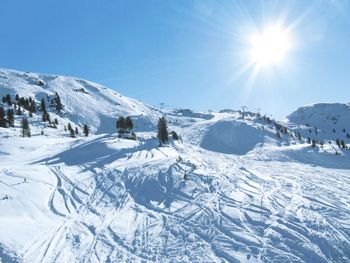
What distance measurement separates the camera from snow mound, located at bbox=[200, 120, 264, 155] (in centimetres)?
10421

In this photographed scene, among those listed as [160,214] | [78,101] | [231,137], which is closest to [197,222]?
[160,214]

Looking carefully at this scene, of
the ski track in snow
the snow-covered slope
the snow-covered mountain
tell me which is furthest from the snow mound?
the ski track in snow

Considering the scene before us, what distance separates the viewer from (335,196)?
24.4m

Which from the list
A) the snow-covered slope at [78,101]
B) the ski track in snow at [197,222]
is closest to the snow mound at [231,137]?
the snow-covered slope at [78,101]

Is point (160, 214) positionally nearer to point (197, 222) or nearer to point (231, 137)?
point (197, 222)

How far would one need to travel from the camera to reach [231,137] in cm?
11750

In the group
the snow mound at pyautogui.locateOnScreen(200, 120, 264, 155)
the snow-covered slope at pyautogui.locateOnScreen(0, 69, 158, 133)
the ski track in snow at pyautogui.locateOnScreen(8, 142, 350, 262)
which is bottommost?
the ski track in snow at pyautogui.locateOnScreen(8, 142, 350, 262)

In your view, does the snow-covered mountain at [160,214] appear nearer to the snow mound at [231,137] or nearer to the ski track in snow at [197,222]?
the ski track in snow at [197,222]

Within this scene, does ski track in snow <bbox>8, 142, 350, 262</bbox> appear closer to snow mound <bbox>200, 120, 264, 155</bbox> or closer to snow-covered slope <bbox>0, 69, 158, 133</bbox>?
snow mound <bbox>200, 120, 264, 155</bbox>

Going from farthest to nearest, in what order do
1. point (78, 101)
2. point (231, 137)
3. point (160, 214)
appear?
point (78, 101) < point (231, 137) < point (160, 214)

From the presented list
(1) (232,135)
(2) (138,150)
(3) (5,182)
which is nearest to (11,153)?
(2) (138,150)

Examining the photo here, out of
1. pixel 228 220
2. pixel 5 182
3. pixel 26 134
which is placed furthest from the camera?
pixel 26 134

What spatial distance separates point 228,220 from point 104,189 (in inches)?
403

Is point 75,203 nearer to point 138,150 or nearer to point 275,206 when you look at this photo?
point 275,206
